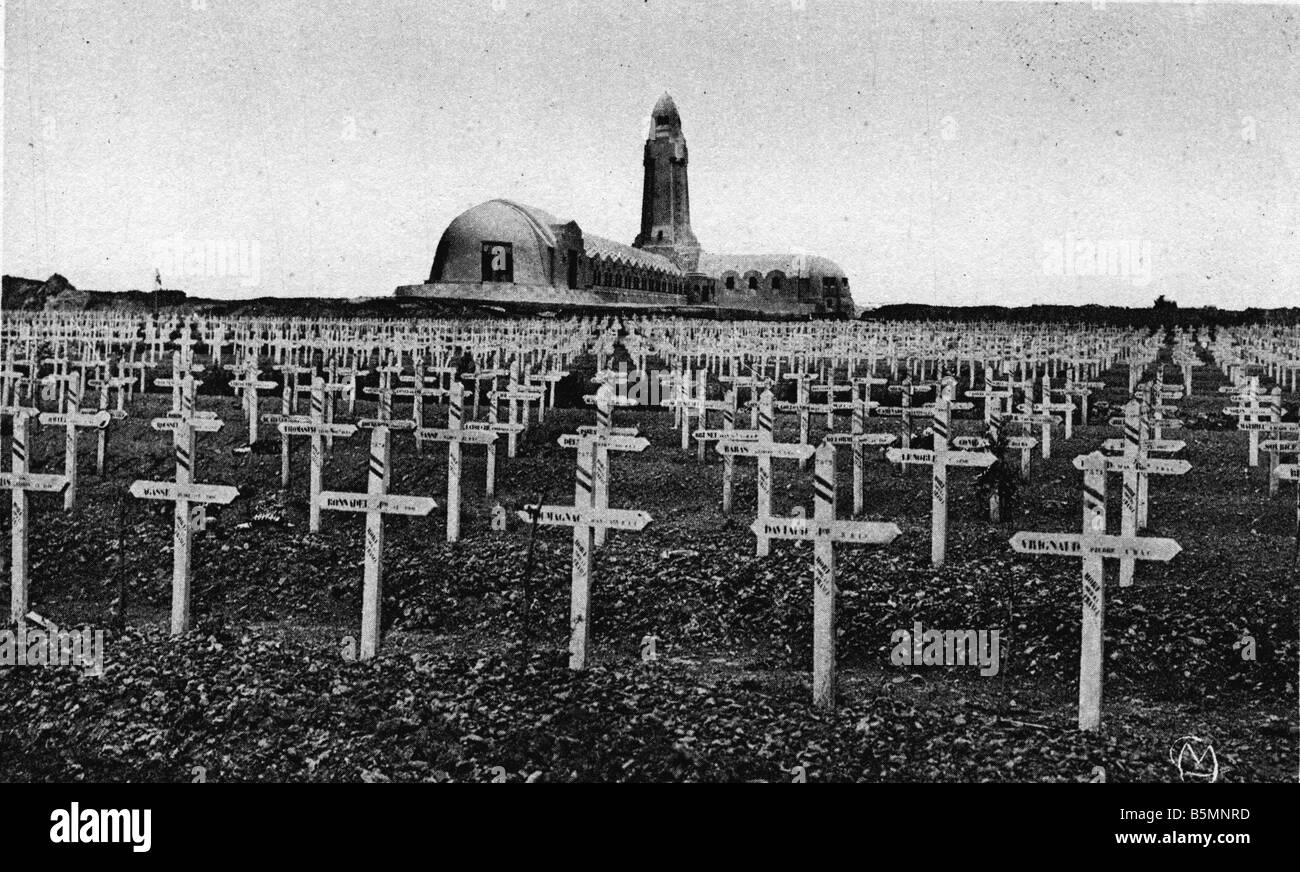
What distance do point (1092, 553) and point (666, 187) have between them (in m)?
9.59

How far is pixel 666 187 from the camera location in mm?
13664

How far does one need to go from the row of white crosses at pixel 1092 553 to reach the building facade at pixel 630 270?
538 centimetres

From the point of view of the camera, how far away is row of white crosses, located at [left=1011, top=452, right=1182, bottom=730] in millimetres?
5035

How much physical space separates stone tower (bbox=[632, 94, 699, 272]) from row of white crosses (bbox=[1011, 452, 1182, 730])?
402 cm

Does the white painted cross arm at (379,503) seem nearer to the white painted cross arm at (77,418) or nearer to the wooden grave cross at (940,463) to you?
the white painted cross arm at (77,418)

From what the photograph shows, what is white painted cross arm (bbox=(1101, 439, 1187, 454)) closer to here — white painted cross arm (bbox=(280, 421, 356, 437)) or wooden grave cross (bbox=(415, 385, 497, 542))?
wooden grave cross (bbox=(415, 385, 497, 542))

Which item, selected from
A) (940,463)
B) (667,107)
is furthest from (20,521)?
(940,463)

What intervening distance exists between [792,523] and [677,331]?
1663 centimetres

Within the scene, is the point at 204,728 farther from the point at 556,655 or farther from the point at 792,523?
the point at 792,523

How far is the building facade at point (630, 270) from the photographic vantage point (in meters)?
13.5

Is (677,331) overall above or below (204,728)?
above

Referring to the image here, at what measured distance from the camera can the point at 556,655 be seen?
5988mm

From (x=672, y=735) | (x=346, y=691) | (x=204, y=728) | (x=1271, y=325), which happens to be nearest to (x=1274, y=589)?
(x=1271, y=325)

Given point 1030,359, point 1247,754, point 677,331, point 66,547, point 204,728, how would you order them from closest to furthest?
point 1247,754 → point 204,728 → point 66,547 → point 1030,359 → point 677,331
